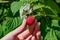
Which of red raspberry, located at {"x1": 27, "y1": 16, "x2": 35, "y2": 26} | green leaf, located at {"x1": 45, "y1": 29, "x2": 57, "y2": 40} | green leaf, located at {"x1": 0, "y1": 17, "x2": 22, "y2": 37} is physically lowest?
green leaf, located at {"x1": 45, "y1": 29, "x2": 57, "y2": 40}

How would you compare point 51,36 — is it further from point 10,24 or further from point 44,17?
point 10,24

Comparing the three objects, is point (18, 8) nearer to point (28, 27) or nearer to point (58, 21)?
point (28, 27)

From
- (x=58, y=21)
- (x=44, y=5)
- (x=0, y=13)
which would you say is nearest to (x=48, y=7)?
(x=44, y=5)

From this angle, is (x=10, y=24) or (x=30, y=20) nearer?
(x=30, y=20)

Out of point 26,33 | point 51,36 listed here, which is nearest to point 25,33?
point 26,33

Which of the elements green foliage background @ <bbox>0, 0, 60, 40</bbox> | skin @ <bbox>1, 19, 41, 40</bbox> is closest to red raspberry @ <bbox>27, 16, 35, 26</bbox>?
skin @ <bbox>1, 19, 41, 40</bbox>

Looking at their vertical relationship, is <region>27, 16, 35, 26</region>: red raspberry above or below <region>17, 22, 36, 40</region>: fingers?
above

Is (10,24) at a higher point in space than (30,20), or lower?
lower

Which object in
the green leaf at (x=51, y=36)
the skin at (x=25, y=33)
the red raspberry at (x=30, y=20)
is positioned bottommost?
the green leaf at (x=51, y=36)

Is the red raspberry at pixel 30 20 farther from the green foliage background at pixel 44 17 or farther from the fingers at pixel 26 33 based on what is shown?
the green foliage background at pixel 44 17

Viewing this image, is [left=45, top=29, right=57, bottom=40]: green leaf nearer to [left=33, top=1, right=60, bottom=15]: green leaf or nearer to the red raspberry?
[left=33, top=1, right=60, bottom=15]: green leaf

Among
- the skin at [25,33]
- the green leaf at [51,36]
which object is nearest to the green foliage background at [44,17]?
the green leaf at [51,36]
